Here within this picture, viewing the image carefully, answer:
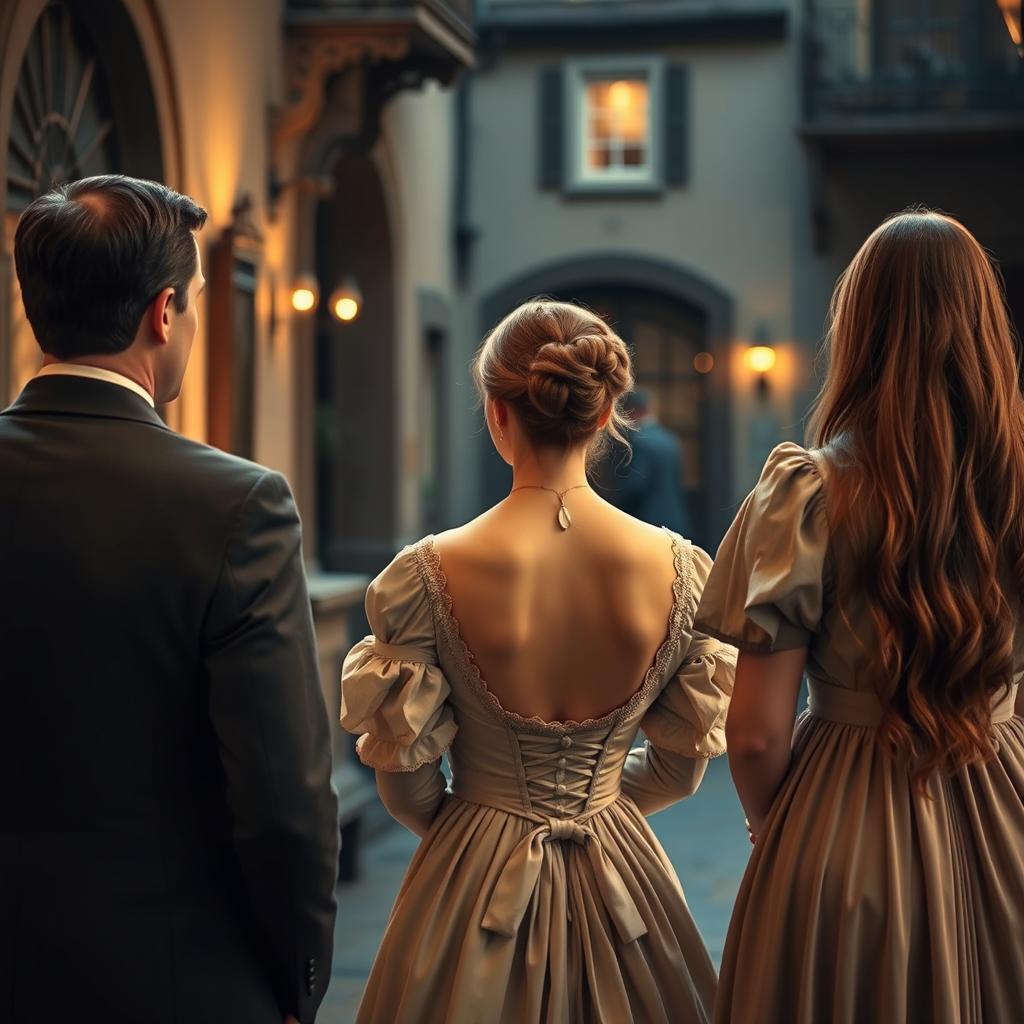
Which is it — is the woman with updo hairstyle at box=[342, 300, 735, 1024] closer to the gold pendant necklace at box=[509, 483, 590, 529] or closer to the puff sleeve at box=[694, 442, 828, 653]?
the gold pendant necklace at box=[509, 483, 590, 529]

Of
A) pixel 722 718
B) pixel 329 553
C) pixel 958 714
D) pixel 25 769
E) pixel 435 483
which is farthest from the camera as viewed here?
pixel 435 483

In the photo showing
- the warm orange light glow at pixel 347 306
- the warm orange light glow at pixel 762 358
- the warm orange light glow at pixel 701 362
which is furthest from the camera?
the warm orange light glow at pixel 701 362

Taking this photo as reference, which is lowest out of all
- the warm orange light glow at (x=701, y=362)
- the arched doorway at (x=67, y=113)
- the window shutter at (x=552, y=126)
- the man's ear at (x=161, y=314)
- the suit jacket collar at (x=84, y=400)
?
the suit jacket collar at (x=84, y=400)

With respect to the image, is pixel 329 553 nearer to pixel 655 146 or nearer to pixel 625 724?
pixel 655 146

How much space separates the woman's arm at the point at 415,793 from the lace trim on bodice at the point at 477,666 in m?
0.17

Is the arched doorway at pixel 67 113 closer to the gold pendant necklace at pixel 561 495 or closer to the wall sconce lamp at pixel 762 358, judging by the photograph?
the gold pendant necklace at pixel 561 495

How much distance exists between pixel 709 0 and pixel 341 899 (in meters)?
7.92

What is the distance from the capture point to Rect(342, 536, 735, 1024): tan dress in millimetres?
2602

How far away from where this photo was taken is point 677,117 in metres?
12.2

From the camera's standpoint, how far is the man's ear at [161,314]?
6.58 ft

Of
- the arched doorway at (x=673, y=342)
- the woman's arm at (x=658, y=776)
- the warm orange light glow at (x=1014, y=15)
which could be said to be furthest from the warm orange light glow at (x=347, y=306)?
the woman's arm at (x=658, y=776)

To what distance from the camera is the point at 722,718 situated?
9.11 feet

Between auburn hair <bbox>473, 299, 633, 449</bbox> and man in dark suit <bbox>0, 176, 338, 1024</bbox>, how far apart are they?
2.43 feet

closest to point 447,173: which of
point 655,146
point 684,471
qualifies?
point 655,146
